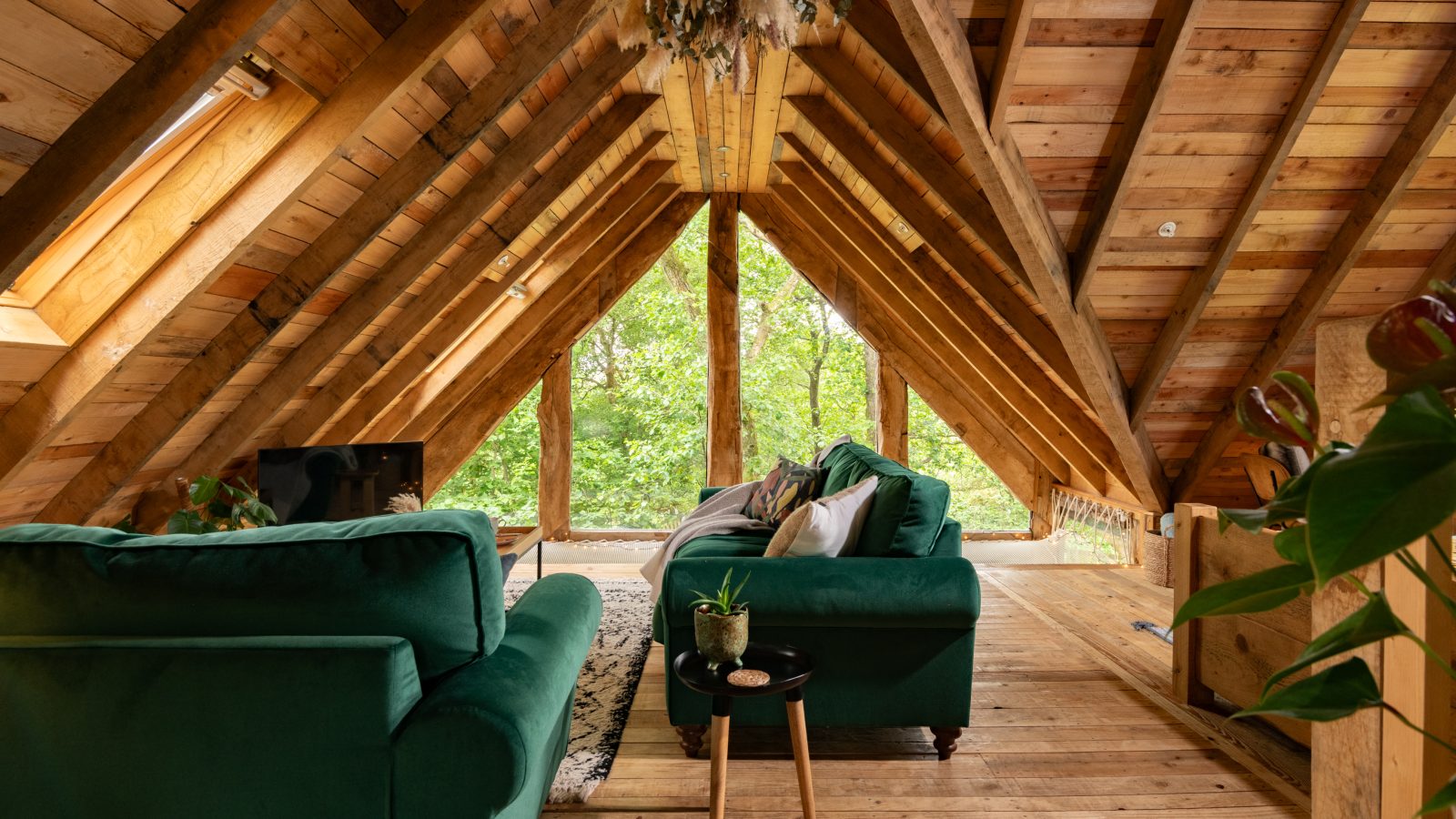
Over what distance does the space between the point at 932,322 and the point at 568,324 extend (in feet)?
8.78

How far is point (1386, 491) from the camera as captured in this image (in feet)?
1.42

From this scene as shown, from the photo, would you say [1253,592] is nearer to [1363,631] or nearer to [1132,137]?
[1363,631]

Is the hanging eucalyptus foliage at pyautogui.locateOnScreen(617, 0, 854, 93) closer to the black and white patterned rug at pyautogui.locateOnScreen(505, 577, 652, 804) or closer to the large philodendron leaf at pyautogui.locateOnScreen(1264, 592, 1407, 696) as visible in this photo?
the large philodendron leaf at pyautogui.locateOnScreen(1264, 592, 1407, 696)

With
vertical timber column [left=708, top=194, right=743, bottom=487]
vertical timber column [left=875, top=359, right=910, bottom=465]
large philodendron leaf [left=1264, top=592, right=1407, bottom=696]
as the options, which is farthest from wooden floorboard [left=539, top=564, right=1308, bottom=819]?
vertical timber column [left=875, top=359, right=910, bottom=465]

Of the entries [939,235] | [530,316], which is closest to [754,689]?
[939,235]

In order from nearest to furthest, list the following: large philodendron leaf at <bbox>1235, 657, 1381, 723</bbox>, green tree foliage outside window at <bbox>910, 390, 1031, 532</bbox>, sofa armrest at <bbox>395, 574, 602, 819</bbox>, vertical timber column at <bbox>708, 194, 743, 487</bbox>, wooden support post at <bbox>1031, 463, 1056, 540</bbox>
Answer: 1. large philodendron leaf at <bbox>1235, 657, 1381, 723</bbox>
2. sofa armrest at <bbox>395, 574, 602, 819</bbox>
3. vertical timber column at <bbox>708, 194, 743, 487</bbox>
4. wooden support post at <bbox>1031, 463, 1056, 540</bbox>
5. green tree foliage outside window at <bbox>910, 390, 1031, 532</bbox>

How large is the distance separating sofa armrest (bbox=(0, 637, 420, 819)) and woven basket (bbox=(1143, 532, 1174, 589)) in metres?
4.50

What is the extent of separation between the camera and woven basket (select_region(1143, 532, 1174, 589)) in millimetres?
4648

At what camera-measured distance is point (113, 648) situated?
1199mm

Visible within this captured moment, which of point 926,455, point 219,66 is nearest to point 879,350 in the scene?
point 926,455

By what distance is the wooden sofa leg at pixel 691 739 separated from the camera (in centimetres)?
250

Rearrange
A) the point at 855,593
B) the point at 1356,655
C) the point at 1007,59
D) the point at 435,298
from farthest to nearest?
the point at 435,298 < the point at 1007,59 < the point at 855,593 < the point at 1356,655

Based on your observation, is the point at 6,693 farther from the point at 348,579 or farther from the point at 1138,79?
the point at 1138,79

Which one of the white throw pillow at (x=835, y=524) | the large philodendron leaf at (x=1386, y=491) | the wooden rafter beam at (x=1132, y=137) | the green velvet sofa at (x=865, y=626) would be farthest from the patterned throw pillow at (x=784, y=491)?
the large philodendron leaf at (x=1386, y=491)
